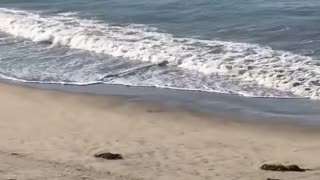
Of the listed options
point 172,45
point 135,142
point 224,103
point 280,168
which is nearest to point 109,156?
point 135,142

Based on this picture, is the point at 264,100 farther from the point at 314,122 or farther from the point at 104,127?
the point at 104,127

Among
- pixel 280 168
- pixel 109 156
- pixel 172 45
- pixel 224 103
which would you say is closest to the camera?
pixel 280 168

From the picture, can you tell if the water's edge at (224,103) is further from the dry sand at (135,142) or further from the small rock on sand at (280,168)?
the small rock on sand at (280,168)

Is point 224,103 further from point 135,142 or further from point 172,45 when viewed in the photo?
point 172,45

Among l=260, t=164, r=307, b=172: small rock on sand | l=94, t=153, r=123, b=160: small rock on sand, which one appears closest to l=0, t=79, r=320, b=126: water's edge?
l=260, t=164, r=307, b=172: small rock on sand

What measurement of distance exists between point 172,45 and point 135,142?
235 inches

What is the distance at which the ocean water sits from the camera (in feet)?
37.7

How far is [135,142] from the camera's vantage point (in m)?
8.25

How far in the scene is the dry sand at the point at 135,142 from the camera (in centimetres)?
684

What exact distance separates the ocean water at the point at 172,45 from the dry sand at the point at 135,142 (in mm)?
1559

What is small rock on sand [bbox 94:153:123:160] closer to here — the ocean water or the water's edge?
the water's edge

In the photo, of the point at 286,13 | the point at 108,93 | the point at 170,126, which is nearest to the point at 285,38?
the point at 286,13

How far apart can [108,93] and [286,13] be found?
285 inches

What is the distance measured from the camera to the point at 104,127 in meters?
9.05
